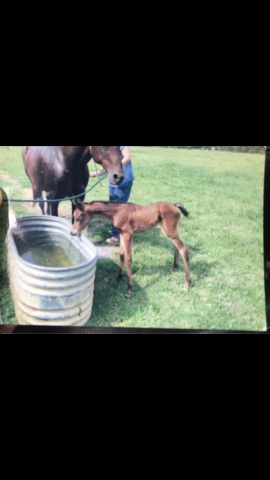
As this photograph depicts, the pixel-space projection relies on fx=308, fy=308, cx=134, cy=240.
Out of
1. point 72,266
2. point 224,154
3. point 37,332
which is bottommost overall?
point 37,332

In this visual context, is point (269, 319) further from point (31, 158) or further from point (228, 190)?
point (31, 158)

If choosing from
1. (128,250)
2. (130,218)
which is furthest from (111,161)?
(128,250)

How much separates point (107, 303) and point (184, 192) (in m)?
1.17

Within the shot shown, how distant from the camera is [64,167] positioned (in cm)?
262

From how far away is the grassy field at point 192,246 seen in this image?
2.61 meters

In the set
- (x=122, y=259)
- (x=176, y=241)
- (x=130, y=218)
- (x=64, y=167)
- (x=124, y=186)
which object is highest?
(x=64, y=167)

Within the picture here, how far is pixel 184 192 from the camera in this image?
8.87 ft

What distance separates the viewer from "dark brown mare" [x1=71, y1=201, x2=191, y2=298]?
2.67 metres

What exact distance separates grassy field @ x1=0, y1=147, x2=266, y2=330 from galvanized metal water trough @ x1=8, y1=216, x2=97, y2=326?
0.29ft

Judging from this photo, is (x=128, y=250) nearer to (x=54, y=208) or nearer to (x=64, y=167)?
(x=54, y=208)

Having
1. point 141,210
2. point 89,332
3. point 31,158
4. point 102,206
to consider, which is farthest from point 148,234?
point 31,158

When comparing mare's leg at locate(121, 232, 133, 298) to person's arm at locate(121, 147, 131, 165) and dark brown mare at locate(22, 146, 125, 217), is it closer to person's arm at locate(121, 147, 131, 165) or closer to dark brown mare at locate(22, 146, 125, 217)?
dark brown mare at locate(22, 146, 125, 217)

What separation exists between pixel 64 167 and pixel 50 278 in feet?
3.09

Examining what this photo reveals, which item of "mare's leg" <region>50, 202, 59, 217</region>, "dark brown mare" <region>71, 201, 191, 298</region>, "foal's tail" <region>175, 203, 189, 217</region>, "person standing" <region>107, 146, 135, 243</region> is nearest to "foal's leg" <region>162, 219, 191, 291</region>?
"dark brown mare" <region>71, 201, 191, 298</region>
